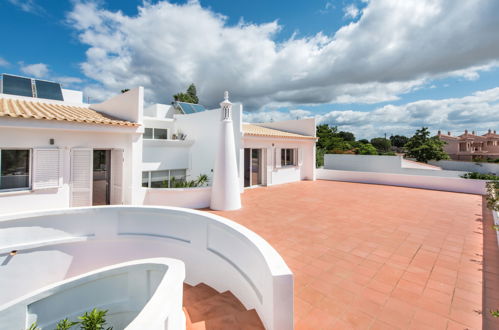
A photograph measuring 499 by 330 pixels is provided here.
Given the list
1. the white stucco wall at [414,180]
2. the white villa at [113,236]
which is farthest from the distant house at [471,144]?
the white villa at [113,236]

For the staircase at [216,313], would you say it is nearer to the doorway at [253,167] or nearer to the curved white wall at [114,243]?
the curved white wall at [114,243]

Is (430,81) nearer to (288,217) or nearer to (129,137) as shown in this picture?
(288,217)

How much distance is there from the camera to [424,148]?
3512 centimetres

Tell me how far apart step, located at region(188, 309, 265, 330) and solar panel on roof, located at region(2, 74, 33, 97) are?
1599 centimetres

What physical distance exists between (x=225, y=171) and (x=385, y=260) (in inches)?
273

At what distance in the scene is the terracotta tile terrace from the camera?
3647 millimetres

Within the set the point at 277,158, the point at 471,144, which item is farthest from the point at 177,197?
the point at 471,144

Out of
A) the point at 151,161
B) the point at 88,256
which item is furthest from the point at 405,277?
the point at 151,161

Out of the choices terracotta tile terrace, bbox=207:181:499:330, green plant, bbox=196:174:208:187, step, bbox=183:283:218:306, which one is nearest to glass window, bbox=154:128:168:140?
green plant, bbox=196:174:208:187

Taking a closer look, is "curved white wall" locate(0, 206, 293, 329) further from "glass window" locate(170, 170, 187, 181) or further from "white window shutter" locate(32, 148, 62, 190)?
"glass window" locate(170, 170, 187, 181)

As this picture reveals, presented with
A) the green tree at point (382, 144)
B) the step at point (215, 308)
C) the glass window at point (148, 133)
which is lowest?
the step at point (215, 308)

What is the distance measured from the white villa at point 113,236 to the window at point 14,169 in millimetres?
25

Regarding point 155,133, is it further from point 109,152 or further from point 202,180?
point 202,180

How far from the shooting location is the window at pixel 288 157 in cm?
1820
